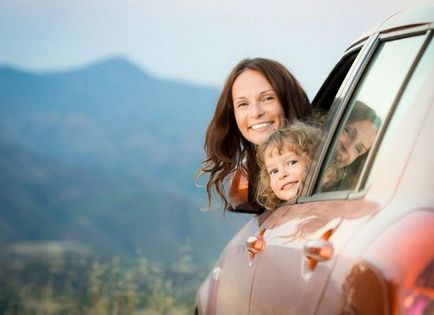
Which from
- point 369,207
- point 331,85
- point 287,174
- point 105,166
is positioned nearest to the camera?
point 369,207

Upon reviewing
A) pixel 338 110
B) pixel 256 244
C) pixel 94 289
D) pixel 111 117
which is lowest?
pixel 111 117

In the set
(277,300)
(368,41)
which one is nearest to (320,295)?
(277,300)

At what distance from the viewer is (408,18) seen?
4.19 meters

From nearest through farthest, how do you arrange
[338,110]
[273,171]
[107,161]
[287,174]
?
[338,110] < [287,174] < [273,171] < [107,161]

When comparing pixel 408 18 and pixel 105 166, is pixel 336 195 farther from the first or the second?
pixel 105 166

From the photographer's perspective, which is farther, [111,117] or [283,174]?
[111,117]

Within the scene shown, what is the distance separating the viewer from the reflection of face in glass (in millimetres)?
4051

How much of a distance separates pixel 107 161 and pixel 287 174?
1320 inches

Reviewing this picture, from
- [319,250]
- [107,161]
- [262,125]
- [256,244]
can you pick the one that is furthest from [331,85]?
[107,161]

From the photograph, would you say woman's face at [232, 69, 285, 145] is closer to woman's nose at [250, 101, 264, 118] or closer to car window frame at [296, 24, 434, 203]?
woman's nose at [250, 101, 264, 118]

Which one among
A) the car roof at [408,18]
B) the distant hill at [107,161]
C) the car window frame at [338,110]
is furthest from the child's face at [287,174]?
the distant hill at [107,161]

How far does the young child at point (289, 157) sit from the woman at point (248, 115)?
50 cm

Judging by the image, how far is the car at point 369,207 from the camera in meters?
3.16

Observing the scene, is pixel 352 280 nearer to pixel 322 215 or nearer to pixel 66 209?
pixel 322 215
